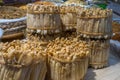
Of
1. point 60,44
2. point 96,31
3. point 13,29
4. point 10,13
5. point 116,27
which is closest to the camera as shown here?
point 60,44

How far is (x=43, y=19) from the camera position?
2.55 meters

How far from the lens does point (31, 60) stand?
180cm

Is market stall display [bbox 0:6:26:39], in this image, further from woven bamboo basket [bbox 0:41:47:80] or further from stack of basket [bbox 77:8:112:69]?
woven bamboo basket [bbox 0:41:47:80]

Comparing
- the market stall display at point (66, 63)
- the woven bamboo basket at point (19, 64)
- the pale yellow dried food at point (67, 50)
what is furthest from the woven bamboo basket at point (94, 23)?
the woven bamboo basket at point (19, 64)

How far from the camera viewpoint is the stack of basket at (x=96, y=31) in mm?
2641

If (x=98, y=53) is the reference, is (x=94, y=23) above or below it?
above

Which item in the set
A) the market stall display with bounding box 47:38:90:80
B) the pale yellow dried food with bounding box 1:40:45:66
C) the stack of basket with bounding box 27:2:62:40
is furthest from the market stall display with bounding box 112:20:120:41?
the pale yellow dried food with bounding box 1:40:45:66

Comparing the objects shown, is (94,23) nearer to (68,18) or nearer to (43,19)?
(68,18)

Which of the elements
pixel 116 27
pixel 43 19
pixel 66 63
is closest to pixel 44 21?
pixel 43 19

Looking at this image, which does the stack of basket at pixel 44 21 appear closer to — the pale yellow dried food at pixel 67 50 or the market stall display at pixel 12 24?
the pale yellow dried food at pixel 67 50

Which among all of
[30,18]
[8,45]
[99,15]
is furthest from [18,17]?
[8,45]

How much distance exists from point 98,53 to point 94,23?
346mm

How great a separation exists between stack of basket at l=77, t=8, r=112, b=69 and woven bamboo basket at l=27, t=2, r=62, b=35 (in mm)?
284

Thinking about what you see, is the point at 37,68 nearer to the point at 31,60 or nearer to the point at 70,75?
the point at 31,60
